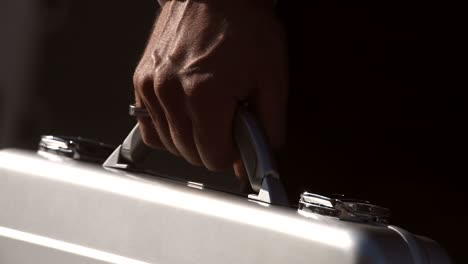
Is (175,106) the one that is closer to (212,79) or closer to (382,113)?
(212,79)

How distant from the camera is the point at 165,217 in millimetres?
880

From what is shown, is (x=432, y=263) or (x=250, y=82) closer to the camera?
(x=432, y=263)

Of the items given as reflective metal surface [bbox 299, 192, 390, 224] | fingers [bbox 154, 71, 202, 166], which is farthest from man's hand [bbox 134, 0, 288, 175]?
reflective metal surface [bbox 299, 192, 390, 224]

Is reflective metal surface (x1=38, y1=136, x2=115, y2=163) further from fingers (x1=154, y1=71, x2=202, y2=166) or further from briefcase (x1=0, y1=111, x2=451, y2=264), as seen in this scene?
fingers (x1=154, y1=71, x2=202, y2=166)

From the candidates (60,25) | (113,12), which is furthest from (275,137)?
(60,25)

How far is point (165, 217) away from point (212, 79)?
5.1 inches

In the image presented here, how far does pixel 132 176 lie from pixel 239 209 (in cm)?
13

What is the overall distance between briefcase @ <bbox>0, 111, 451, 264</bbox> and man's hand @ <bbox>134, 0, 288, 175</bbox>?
0.03 m

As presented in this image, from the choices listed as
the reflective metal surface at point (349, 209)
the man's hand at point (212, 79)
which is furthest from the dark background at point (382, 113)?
the reflective metal surface at point (349, 209)

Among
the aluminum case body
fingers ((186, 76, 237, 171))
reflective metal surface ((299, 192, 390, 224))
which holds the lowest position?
the aluminum case body

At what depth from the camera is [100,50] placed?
1980 mm

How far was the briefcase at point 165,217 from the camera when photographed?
0.79 metres

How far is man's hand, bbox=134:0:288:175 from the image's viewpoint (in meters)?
0.94

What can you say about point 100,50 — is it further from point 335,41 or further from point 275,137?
point 275,137
